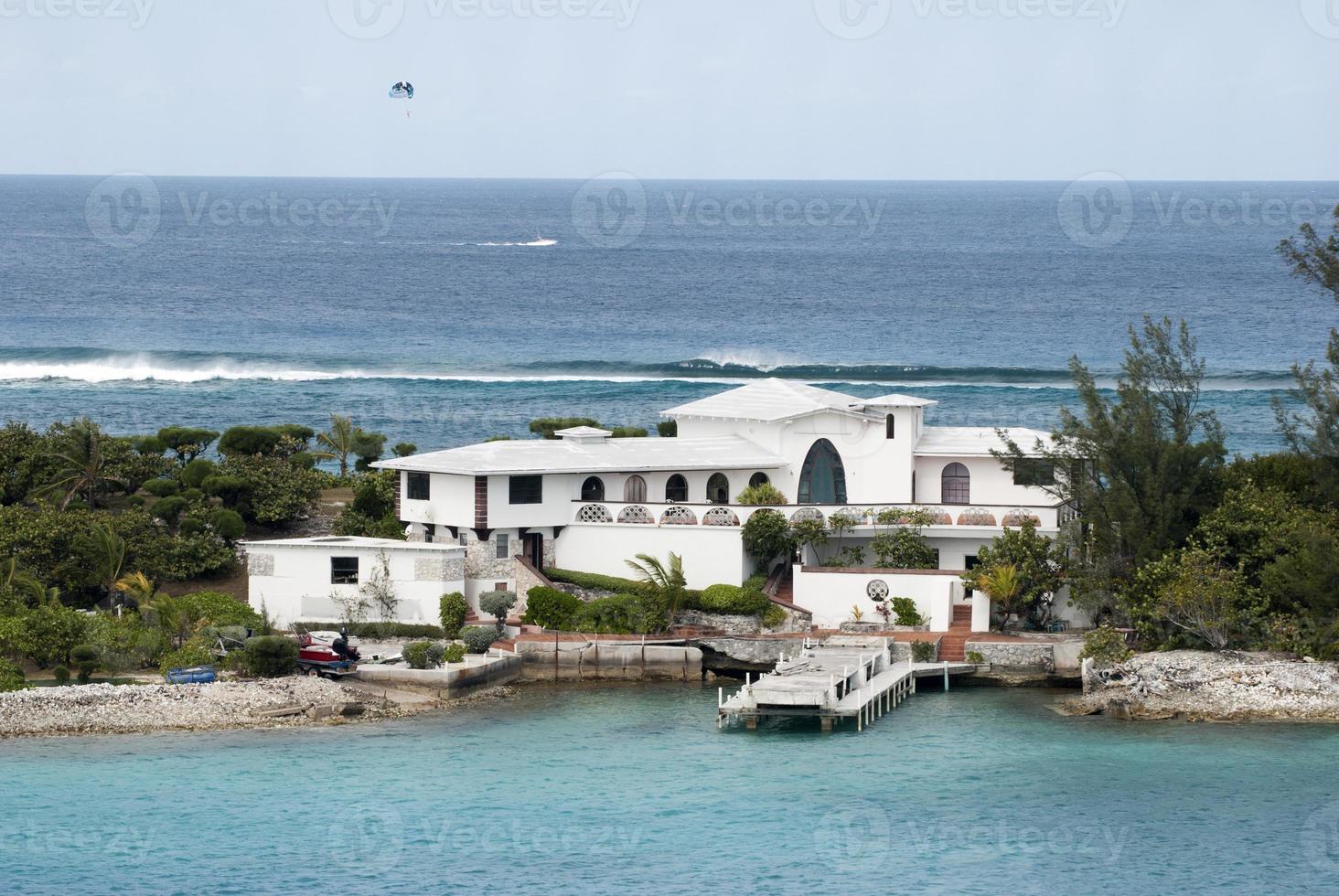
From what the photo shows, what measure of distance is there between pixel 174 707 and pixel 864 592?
17771 mm

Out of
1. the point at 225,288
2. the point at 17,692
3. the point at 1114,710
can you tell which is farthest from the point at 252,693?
the point at 225,288

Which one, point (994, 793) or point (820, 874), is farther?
point (994, 793)

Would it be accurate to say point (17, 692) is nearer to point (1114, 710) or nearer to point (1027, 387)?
point (1114, 710)

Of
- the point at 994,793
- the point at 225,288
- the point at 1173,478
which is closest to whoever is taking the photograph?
the point at 994,793

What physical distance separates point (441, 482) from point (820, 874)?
21208mm

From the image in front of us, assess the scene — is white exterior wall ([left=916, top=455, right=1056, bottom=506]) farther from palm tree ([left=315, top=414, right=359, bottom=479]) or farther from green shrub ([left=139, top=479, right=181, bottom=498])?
green shrub ([left=139, top=479, right=181, bottom=498])

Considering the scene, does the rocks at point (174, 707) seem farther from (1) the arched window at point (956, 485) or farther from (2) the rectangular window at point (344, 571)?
(1) the arched window at point (956, 485)

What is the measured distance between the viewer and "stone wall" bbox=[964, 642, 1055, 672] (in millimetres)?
47375

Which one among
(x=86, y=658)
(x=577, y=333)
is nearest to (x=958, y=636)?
(x=86, y=658)

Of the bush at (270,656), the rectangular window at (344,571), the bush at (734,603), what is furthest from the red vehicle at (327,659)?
the bush at (734,603)

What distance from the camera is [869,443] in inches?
2143

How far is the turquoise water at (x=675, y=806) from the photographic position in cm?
3338

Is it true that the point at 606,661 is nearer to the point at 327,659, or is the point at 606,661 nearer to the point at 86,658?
the point at 327,659

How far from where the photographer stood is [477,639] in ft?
157
